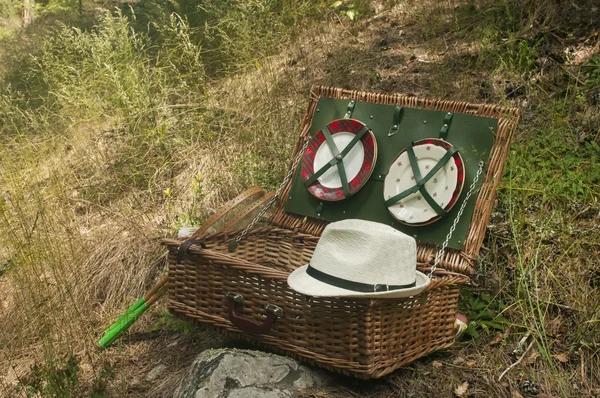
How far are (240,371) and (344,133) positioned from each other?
1555mm

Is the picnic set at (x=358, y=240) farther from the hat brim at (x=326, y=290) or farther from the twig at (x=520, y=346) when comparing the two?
the twig at (x=520, y=346)

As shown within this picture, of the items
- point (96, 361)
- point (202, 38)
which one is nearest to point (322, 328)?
point (96, 361)

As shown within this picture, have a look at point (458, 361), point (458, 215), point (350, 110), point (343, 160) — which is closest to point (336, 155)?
point (343, 160)

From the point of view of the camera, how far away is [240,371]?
2615 millimetres

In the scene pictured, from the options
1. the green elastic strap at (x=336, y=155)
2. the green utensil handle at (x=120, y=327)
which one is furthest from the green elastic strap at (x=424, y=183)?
the green utensil handle at (x=120, y=327)

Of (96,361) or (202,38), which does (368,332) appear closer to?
(96,361)

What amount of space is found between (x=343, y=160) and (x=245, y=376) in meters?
1.43

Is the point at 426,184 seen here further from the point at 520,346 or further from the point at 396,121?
the point at 520,346

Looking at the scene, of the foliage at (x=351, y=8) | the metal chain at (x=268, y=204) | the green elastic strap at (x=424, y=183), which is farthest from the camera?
the foliage at (x=351, y=8)

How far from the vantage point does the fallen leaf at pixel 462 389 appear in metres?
2.72

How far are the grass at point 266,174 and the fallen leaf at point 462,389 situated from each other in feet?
0.13

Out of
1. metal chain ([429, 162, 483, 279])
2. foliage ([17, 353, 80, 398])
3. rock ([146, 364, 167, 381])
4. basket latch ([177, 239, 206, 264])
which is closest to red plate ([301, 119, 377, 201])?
metal chain ([429, 162, 483, 279])

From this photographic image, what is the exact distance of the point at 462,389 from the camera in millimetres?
2744

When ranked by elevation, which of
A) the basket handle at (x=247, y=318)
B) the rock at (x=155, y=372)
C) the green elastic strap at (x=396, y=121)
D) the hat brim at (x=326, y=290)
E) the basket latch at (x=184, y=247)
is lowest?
the rock at (x=155, y=372)
